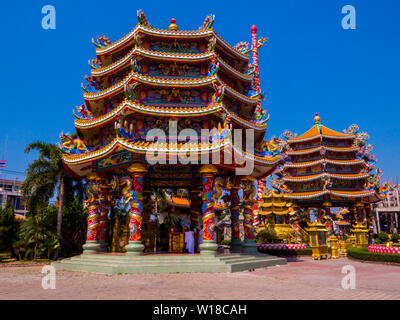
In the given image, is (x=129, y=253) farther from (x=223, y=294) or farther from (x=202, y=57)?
(x=202, y=57)

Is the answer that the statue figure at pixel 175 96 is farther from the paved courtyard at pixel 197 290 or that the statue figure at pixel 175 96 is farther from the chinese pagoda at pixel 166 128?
the paved courtyard at pixel 197 290

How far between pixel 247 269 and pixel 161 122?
9163 millimetres

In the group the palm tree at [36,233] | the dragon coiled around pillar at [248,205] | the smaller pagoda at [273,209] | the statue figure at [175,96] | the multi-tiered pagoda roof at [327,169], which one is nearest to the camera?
the statue figure at [175,96]

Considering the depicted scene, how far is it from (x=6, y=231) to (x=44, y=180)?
266 inches

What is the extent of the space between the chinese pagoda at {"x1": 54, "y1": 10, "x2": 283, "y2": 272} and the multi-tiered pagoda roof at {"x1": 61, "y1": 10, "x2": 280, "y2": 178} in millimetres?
58

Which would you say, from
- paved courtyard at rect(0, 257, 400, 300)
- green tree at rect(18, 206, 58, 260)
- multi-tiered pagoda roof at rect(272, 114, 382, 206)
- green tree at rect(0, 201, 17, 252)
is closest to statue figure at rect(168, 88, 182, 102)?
paved courtyard at rect(0, 257, 400, 300)

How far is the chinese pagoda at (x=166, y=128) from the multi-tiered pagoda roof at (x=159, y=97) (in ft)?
0.19

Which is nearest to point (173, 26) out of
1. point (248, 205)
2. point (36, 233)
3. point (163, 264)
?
point (248, 205)

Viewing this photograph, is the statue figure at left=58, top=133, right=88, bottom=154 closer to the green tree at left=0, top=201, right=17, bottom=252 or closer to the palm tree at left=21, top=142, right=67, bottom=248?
the palm tree at left=21, top=142, right=67, bottom=248

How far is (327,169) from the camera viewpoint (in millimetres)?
39344

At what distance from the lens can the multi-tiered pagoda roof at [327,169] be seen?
3756 centimetres

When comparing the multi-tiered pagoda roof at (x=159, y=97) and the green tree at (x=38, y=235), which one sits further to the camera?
the green tree at (x=38, y=235)

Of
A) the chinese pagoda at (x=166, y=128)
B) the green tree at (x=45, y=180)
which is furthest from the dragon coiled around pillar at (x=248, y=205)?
the green tree at (x=45, y=180)
